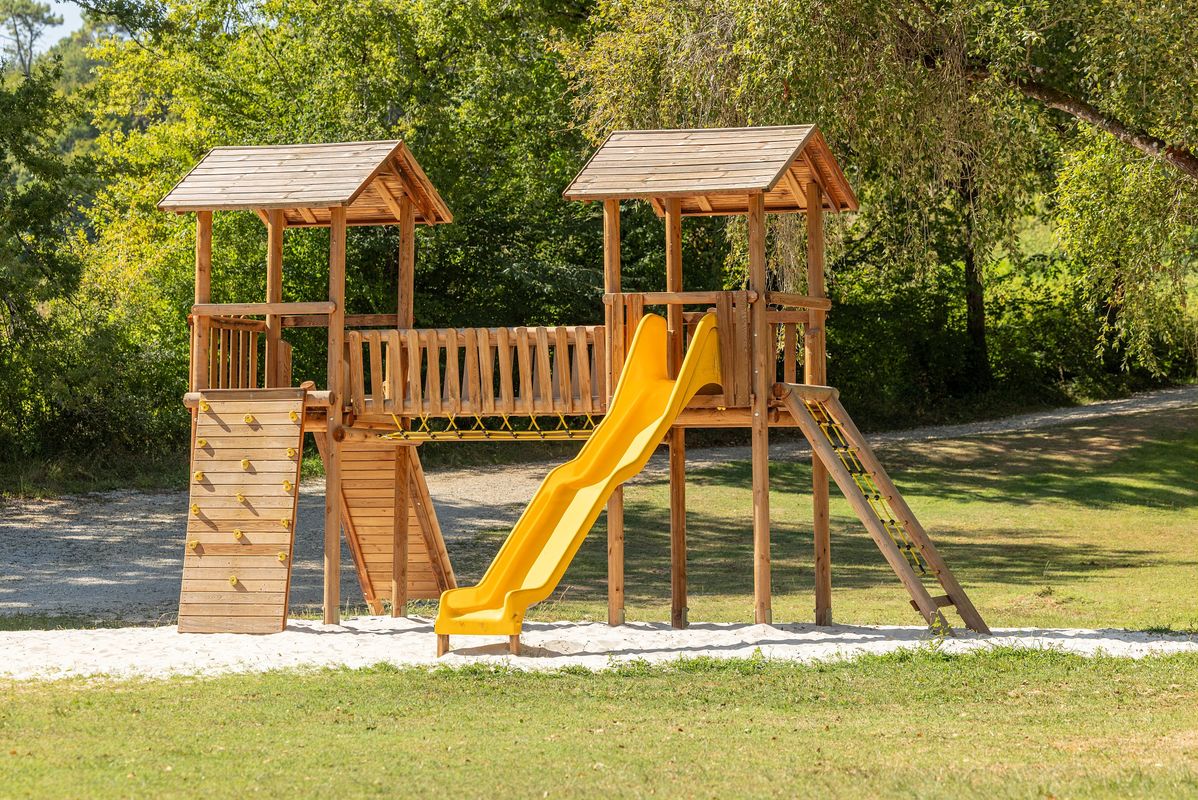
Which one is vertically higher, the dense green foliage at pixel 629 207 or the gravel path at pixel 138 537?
the dense green foliage at pixel 629 207

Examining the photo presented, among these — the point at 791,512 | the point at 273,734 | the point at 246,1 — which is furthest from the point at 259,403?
the point at 246,1

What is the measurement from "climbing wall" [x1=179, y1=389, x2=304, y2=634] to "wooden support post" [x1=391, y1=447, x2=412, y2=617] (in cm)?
177

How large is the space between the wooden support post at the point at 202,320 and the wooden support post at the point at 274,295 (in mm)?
707

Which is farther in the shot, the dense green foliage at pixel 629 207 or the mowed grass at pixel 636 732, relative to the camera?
the dense green foliage at pixel 629 207

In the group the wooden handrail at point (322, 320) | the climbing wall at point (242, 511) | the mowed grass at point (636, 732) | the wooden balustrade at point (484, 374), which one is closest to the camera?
the mowed grass at point (636, 732)

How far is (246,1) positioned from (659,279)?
10763 mm

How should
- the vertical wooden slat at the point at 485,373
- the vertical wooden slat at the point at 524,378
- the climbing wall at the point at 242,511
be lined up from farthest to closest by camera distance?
the vertical wooden slat at the point at 485,373
the vertical wooden slat at the point at 524,378
the climbing wall at the point at 242,511

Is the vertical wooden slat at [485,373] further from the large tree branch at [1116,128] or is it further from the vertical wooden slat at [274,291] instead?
the large tree branch at [1116,128]

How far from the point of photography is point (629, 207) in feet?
92.1

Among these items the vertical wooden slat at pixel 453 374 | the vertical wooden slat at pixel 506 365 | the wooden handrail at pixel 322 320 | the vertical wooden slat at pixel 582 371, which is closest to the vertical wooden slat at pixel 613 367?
the vertical wooden slat at pixel 582 371

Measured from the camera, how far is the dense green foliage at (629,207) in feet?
46.4

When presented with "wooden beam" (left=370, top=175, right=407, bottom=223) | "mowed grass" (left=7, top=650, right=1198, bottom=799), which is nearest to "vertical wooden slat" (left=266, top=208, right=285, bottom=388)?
"wooden beam" (left=370, top=175, right=407, bottom=223)

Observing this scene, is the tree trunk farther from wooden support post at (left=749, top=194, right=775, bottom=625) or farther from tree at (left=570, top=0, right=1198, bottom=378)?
wooden support post at (left=749, top=194, right=775, bottom=625)

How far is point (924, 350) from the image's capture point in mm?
31562
